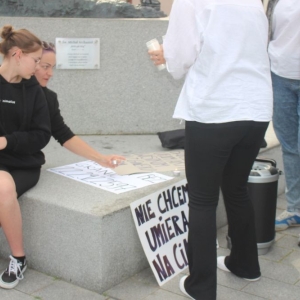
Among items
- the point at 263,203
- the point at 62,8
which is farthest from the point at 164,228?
the point at 62,8

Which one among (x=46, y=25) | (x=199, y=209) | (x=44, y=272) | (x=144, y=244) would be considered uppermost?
(x=46, y=25)

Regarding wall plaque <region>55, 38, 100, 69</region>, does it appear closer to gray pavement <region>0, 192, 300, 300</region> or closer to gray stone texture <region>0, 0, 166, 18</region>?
gray stone texture <region>0, 0, 166, 18</region>

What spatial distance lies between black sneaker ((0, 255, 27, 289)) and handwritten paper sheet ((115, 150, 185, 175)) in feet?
2.76

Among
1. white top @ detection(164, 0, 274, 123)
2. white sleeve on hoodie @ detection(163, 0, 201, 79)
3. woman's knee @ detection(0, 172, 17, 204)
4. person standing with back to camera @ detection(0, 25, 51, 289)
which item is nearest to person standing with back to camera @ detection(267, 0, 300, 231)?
white top @ detection(164, 0, 274, 123)

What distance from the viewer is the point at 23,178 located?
2.99 metres

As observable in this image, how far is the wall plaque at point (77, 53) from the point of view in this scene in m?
4.62

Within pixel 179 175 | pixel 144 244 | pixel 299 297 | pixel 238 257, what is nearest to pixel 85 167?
pixel 179 175

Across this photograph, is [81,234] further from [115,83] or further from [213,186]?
[115,83]

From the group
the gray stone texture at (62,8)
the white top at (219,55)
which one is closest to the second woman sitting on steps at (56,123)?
the white top at (219,55)

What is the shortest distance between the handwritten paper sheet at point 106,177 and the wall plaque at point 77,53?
1335 millimetres

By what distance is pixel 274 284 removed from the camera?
9.57ft

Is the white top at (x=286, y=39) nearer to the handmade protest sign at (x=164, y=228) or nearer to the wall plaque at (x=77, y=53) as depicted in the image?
the handmade protest sign at (x=164, y=228)

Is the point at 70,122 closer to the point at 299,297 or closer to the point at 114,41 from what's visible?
the point at 114,41

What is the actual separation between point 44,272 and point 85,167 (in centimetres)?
78
